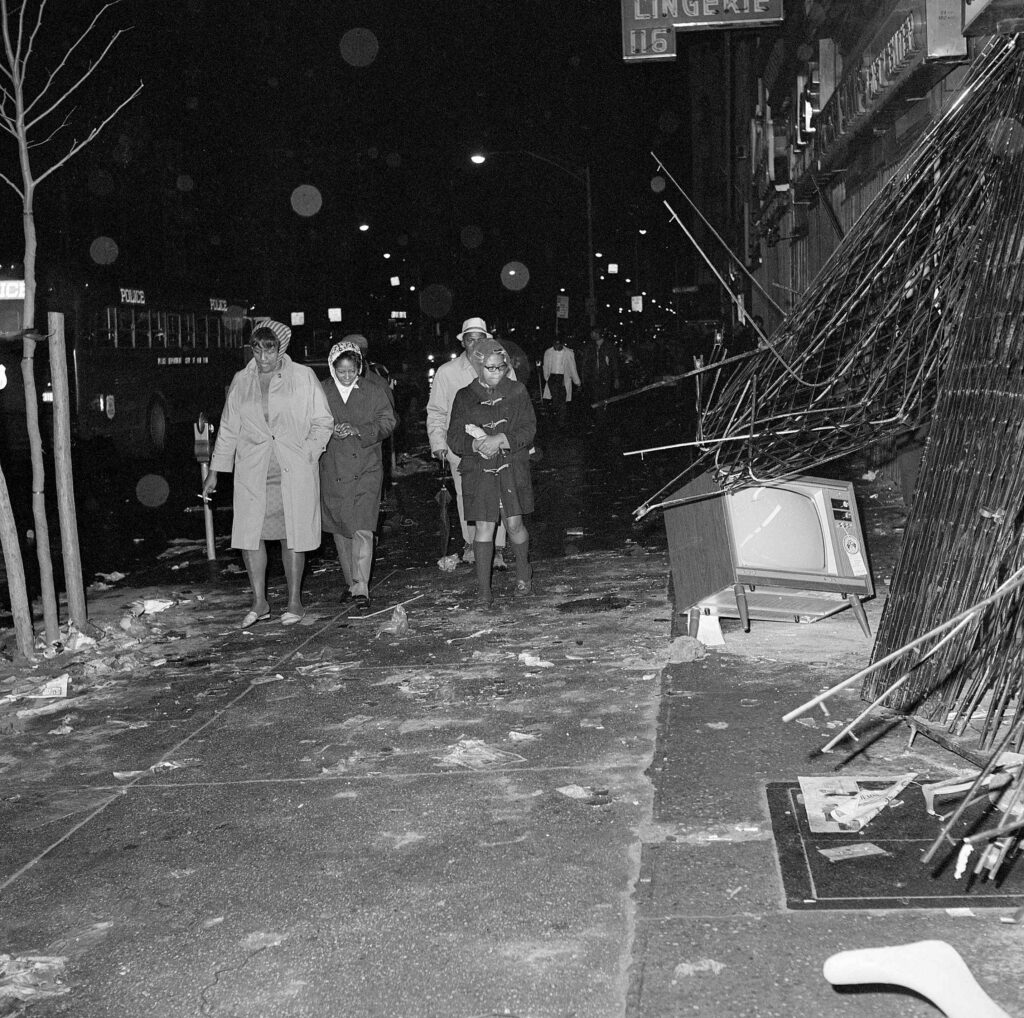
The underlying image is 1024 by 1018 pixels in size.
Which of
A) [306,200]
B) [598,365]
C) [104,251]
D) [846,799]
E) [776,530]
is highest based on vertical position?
[306,200]

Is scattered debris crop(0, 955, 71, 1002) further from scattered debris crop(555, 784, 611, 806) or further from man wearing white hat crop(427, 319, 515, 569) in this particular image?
man wearing white hat crop(427, 319, 515, 569)

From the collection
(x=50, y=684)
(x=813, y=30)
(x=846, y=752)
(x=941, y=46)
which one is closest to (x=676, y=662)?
(x=846, y=752)

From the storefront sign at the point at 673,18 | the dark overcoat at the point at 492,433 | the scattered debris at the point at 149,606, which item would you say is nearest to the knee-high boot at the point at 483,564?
the dark overcoat at the point at 492,433

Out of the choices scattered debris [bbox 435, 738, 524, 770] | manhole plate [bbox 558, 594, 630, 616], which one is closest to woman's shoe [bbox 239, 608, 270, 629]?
manhole plate [bbox 558, 594, 630, 616]

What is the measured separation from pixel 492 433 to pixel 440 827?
4483 millimetres

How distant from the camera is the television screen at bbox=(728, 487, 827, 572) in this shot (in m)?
6.79

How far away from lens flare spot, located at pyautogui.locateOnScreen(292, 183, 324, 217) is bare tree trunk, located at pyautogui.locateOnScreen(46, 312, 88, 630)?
4096 centimetres

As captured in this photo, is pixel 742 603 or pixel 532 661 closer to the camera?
pixel 742 603

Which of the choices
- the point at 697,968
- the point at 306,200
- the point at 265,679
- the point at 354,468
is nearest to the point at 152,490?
the point at 354,468

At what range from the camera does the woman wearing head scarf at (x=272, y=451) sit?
8516mm

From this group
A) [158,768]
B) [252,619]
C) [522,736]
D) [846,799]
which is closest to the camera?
[846,799]

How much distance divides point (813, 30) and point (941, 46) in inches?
415

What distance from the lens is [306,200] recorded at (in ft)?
162

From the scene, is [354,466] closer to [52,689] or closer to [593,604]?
[593,604]
